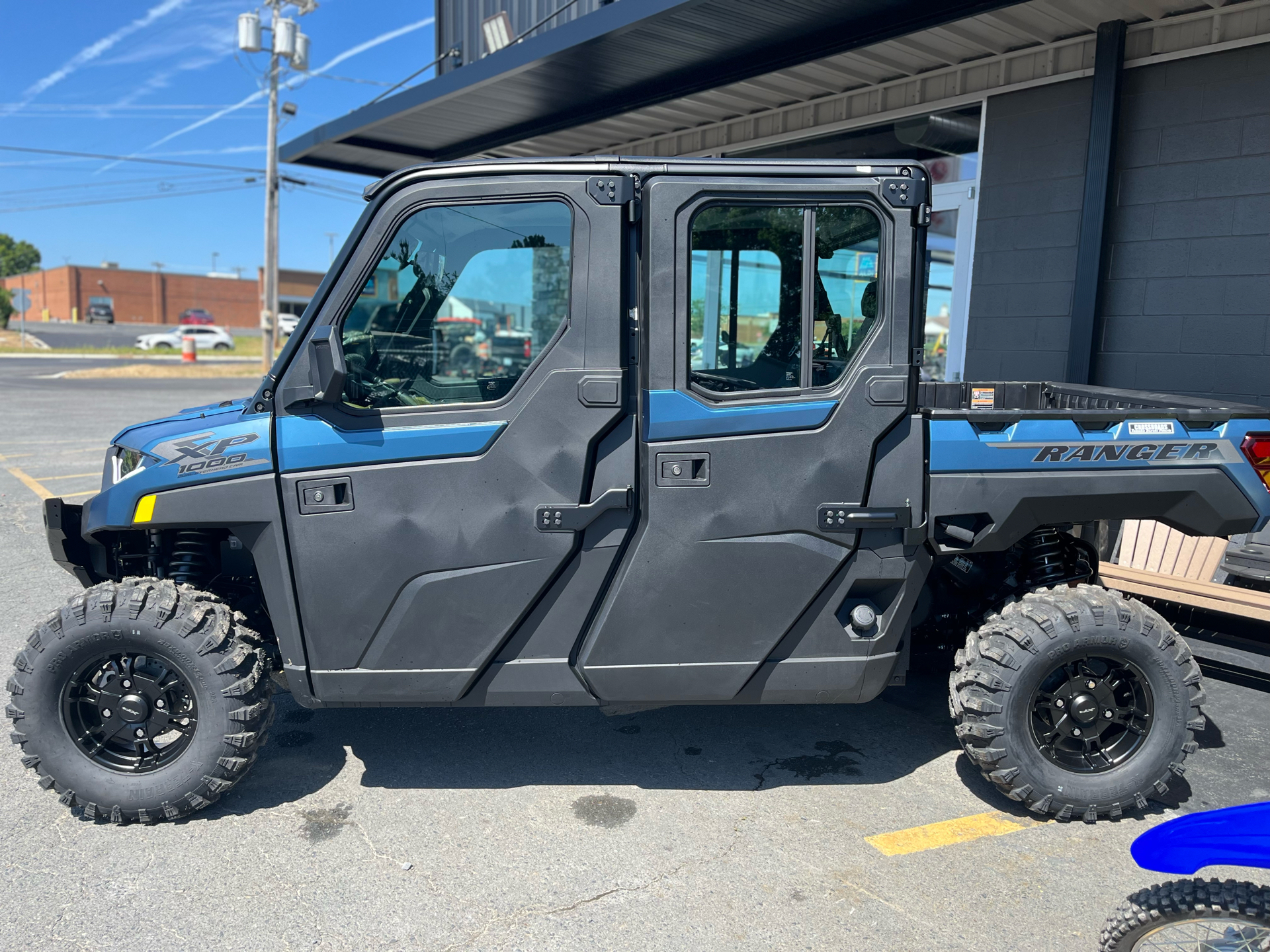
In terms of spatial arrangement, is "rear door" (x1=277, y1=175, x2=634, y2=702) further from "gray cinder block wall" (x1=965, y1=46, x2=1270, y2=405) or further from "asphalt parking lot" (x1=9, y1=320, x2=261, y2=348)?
"asphalt parking lot" (x1=9, y1=320, x2=261, y2=348)

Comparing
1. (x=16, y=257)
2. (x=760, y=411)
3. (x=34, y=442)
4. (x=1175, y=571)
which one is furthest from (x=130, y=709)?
(x=16, y=257)

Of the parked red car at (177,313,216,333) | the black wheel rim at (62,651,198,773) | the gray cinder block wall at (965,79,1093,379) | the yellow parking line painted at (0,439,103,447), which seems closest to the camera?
the black wheel rim at (62,651,198,773)

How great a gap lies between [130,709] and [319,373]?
1.45m

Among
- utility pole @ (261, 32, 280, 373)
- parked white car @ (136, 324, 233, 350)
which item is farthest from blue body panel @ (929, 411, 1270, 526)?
parked white car @ (136, 324, 233, 350)

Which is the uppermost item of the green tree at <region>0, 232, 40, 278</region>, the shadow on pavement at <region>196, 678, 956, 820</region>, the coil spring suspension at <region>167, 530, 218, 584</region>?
the green tree at <region>0, 232, 40, 278</region>

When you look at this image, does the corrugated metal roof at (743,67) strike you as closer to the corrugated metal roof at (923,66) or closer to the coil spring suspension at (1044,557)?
the corrugated metal roof at (923,66)

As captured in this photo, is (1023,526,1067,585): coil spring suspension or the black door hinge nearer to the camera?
the black door hinge

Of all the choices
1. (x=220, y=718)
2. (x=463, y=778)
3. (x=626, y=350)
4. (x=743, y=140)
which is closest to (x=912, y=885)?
(x=463, y=778)

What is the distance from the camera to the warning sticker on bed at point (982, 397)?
5.10m

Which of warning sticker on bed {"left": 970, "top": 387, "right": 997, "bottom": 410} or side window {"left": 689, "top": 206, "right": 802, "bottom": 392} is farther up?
side window {"left": 689, "top": 206, "right": 802, "bottom": 392}

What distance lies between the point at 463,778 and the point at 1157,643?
2718mm

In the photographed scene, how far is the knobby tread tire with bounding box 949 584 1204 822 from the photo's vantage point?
130 inches

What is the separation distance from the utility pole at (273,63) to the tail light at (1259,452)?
26164 millimetres

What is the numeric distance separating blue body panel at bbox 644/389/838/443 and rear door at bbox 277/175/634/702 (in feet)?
0.42
